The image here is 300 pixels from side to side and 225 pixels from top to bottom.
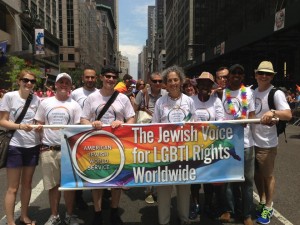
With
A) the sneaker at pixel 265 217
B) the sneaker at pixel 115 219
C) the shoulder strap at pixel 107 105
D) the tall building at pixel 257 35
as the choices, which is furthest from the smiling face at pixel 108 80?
the tall building at pixel 257 35

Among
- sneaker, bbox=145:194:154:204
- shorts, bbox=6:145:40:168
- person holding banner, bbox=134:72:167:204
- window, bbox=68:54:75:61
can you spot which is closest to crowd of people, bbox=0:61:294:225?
shorts, bbox=6:145:40:168

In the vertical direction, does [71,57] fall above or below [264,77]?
above

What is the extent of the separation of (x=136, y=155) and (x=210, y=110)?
1155mm

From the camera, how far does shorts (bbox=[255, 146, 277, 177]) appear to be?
4.65 metres

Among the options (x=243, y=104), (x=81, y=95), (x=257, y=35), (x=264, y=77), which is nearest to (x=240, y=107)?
(x=243, y=104)

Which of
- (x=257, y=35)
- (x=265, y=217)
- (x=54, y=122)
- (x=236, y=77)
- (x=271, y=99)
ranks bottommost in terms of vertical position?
(x=265, y=217)

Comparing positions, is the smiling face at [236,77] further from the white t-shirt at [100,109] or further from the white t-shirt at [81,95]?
the white t-shirt at [81,95]

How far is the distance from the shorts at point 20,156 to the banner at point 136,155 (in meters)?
0.47

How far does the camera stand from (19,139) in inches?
167

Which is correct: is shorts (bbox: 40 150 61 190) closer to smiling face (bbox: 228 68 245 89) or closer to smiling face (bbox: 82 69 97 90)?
smiling face (bbox: 82 69 97 90)

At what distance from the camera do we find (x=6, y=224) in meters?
4.55

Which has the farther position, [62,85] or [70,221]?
[70,221]

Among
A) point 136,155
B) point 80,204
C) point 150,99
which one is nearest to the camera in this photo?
point 136,155

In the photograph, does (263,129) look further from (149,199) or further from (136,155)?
(149,199)
